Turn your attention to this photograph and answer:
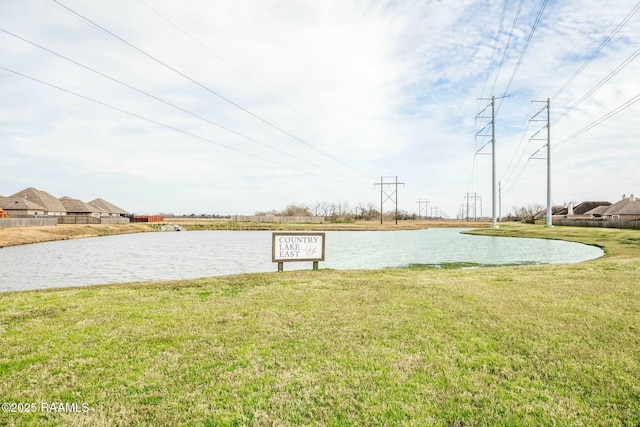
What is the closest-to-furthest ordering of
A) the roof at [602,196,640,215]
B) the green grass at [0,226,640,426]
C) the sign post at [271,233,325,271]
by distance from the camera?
the green grass at [0,226,640,426], the sign post at [271,233,325,271], the roof at [602,196,640,215]

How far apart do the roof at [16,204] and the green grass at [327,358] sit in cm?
7823

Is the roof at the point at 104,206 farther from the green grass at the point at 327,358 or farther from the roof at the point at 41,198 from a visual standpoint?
the green grass at the point at 327,358

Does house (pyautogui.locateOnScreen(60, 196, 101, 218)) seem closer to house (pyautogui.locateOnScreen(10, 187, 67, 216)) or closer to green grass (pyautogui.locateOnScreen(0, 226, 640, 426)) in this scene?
house (pyautogui.locateOnScreen(10, 187, 67, 216))

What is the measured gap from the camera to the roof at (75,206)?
88750mm

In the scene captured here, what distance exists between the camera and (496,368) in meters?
4.83

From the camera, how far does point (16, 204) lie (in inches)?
2717

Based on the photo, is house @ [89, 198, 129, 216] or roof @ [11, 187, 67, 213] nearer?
roof @ [11, 187, 67, 213]

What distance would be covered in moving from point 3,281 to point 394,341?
1763cm

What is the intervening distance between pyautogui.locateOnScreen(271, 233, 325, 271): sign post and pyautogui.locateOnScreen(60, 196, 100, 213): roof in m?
95.0

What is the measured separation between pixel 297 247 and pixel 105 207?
108647 mm

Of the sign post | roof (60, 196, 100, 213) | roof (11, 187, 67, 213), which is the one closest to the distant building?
the sign post

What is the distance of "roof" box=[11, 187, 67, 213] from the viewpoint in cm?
7489

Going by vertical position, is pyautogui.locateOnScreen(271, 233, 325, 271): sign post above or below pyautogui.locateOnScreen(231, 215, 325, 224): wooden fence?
below

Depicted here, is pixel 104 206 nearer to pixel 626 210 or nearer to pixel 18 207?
pixel 18 207
